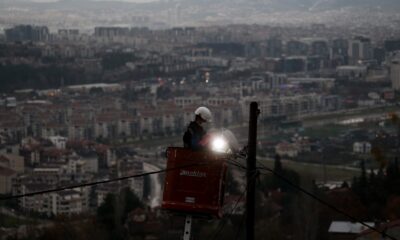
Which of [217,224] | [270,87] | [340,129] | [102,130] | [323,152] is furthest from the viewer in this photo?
[270,87]

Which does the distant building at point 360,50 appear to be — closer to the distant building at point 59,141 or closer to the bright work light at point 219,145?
A: the distant building at point 59,141

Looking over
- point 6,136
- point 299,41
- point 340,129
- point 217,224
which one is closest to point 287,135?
point 340,129

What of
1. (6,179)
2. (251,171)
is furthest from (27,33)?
(251,171)

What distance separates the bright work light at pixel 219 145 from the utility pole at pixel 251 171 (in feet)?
0.41

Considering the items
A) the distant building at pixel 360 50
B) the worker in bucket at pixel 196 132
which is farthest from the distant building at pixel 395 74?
the worker in bucket at pixel 196 132

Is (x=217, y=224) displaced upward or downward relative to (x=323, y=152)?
upward

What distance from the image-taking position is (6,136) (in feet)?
97.2

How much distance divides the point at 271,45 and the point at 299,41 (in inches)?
48.4

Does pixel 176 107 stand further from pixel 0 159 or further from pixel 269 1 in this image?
pixel 269 1

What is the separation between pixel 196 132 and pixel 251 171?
0.79 feet

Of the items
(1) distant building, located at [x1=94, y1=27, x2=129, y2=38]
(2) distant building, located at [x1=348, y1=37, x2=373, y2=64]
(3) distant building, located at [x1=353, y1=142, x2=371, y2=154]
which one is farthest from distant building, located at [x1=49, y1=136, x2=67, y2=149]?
(1) distant building, located at [x1=94, y1=27, x2=129, y2=38]

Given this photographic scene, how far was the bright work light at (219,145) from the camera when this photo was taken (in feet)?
11.2

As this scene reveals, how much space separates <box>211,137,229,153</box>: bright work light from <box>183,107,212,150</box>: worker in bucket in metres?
0.04

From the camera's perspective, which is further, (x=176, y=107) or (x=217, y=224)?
(x=176, y=107)
